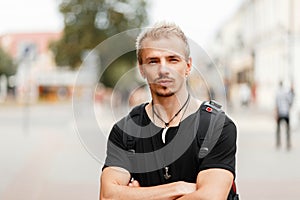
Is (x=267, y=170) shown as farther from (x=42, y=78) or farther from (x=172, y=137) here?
(x=42, y=78)

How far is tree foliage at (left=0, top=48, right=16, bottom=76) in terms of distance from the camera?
88.2 m

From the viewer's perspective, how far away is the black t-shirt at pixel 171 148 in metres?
2.85

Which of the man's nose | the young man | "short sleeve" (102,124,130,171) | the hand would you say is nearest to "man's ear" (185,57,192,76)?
the young man

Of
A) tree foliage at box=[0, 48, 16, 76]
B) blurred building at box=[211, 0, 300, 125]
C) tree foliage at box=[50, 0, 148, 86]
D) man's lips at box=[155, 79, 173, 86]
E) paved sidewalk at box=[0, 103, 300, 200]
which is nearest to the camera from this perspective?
man's lips at box=[155, 79, 173, 86]

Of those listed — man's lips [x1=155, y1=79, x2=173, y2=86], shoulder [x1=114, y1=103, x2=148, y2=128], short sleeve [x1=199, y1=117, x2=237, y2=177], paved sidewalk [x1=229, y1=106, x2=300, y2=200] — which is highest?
man's lips [x1=155, y1=79, x2=173, y2=86]

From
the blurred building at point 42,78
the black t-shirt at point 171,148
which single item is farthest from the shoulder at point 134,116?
the blurred building at point 42,78

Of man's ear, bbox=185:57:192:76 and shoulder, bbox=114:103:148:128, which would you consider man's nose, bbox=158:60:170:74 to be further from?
shoulder, bbox=114:103:148:128

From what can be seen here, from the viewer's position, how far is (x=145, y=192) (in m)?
2.91

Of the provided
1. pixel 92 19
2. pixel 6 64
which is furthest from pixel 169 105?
pixel 6 64

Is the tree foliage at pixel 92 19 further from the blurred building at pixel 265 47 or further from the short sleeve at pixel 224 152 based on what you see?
the short sleeve at pixel 224 152

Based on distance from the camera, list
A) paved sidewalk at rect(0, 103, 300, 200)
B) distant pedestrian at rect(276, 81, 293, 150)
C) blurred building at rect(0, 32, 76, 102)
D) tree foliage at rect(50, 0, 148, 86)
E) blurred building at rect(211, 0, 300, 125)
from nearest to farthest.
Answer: paved sidewalk at rect(0, 103, 300, 200), distant pedestrian at rect(276, 81, 293, 150), blurred building at rect(211, 0, 300, 125), tree foliage at rect(50, 0, 148, 86), blurred building at rect(0, 32, 76, 102)

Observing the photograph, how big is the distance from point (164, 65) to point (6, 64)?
87.6m

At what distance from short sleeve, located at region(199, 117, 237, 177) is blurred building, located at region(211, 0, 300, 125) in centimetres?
2629

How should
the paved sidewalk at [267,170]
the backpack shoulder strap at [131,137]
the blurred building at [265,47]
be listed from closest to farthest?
the backpack shoulder strap at [131,137] → the paved sidewalk at [267,170] → the blurred building at [265,47]
